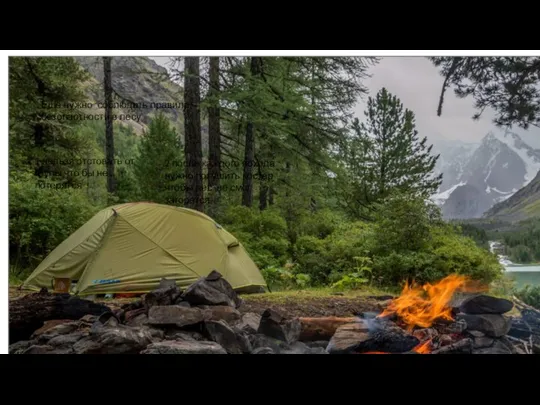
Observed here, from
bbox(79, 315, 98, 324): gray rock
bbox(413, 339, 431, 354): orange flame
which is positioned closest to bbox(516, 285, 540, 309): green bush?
bbox(413, 339, 431, 354): orange flame

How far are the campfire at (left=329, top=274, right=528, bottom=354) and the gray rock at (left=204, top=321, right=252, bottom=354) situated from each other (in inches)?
34.6

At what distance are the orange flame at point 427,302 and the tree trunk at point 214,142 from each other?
2.18m

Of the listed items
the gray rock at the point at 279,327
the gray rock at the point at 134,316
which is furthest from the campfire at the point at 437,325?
the gray rock at the point at 134,316

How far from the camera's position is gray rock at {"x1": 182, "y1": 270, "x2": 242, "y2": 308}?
18.8 feet

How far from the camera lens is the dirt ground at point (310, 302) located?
19.3 feet

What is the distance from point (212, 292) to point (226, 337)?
0.51 m

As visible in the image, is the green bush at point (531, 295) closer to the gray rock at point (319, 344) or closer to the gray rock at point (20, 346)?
the gray rock at point (319, 344)

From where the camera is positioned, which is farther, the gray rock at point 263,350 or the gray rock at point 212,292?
the gray rock at point 212,292

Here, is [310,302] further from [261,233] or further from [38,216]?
[38,216]

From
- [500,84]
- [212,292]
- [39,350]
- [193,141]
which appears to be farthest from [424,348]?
[39,350]

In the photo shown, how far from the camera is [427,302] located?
5836 mm

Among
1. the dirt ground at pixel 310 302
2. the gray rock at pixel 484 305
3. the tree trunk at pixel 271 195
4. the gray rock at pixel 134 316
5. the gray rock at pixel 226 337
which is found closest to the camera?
the gray rock at pixel 226 337

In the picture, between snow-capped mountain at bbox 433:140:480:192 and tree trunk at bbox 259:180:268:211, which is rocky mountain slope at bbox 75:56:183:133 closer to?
tree trunk at bbox 259:180:268:211
